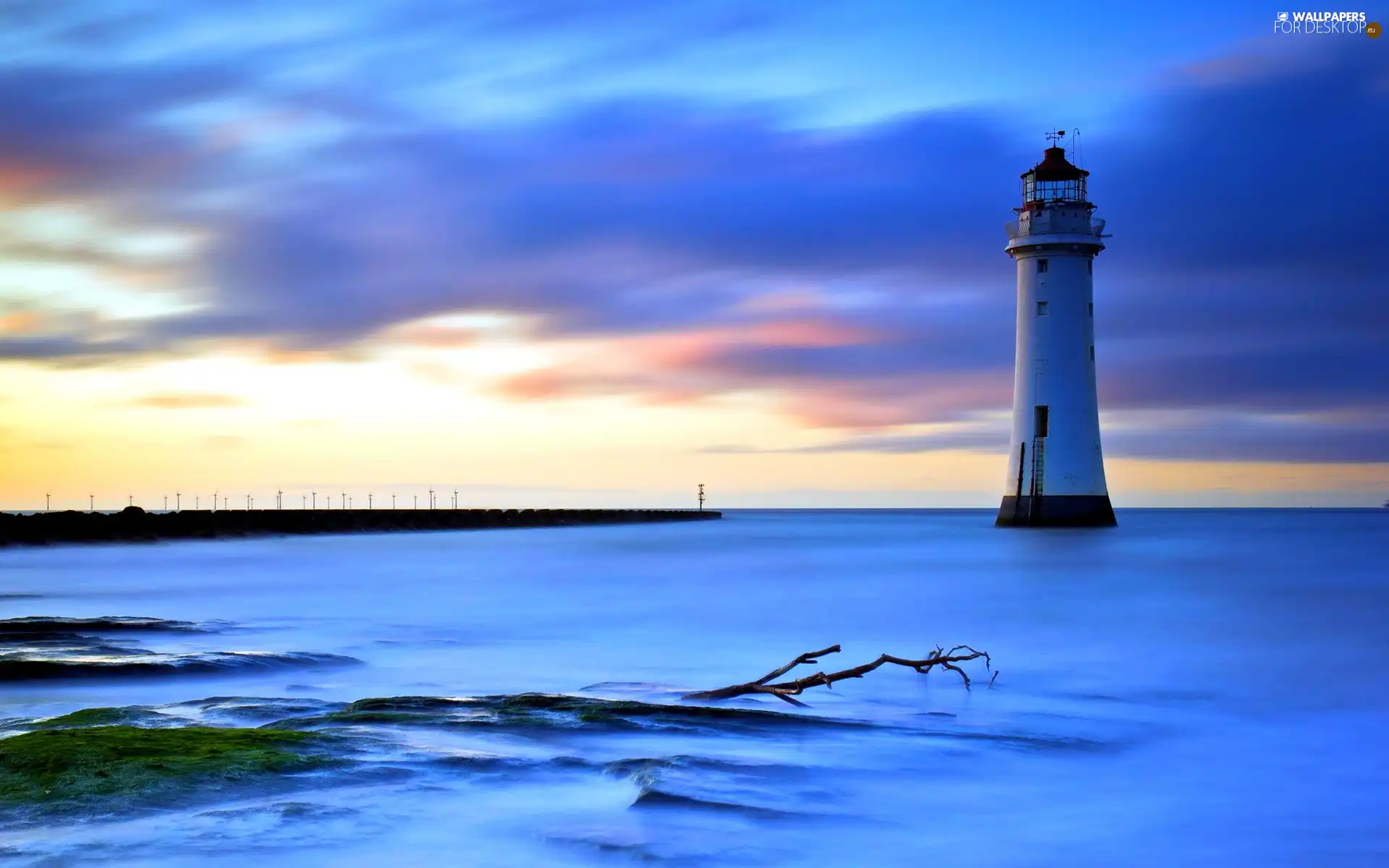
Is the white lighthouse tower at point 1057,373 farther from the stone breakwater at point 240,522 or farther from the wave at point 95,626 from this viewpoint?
the stone breakwater at point 240,522

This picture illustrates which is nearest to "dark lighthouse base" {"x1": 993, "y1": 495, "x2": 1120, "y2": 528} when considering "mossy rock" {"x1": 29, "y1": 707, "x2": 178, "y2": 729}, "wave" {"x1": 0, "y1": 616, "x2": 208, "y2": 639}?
"wave" {"x1": 0, "y1": 616, "x2": 208, "y2": 639}

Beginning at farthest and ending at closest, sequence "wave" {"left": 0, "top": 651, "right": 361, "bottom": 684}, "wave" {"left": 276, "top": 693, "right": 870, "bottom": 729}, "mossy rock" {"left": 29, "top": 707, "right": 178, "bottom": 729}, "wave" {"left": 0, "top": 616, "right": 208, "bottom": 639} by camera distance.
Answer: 1. "wave" {"left": 0, "top": 616, "right": 208, "bottom": 639}
2. "wave" {"left": 0, "top": 651, "right": 361, "bottom": 684}
3. "wave" {"left": 276, "top": 693, "right": 870, "bottom": 729}
4. "mossy rock" {"left": 29, "top": 707, "right": 178, "bottom": 729}

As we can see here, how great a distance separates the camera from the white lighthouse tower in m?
Result: 30.9

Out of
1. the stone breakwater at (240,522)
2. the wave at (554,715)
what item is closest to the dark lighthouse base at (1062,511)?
the wave at (554,715)

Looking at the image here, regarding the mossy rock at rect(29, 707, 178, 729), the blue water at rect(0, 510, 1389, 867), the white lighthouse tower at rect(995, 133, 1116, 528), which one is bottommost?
the blue water at rect(0, 510, 1389, 867)

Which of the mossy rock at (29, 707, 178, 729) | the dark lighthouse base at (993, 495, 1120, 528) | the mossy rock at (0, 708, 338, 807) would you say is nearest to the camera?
the mossy rock at (0, 708, 338, 807)

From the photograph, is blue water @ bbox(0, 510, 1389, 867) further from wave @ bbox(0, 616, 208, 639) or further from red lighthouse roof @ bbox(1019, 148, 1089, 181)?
red lighthouse roof @ bbox(1019, 148, 1089, 181)

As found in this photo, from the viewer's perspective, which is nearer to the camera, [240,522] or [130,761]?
[130,761]

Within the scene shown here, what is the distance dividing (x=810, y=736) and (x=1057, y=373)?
25.3 meters

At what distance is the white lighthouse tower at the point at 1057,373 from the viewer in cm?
3088

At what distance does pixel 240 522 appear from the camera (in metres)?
51.6

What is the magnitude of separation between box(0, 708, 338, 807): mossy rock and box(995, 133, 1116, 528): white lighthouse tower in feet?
89.1

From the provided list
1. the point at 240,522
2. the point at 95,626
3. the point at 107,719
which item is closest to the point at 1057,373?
the point at 95,626

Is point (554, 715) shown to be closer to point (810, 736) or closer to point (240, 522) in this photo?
point (810, 736)
